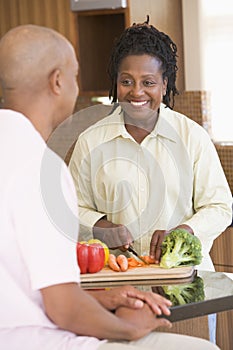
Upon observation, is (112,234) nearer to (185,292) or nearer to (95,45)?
(185,292)

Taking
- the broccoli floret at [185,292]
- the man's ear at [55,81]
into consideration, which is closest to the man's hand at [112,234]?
the broccoli floret at [185,292]

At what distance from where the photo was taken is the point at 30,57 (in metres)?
1.70

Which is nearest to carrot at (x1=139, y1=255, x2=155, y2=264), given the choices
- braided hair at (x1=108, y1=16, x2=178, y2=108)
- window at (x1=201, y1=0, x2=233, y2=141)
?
braided hair at (x1=108, y1=16, x2=178, y2=108)

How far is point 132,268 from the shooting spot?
2162 mm

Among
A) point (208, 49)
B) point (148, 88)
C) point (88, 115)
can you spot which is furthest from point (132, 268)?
point (88, 115)

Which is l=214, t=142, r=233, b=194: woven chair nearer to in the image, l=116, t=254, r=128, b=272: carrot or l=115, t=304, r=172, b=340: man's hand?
l=116, t=254, r=128, b=272: carrot

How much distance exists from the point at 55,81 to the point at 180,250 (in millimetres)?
670

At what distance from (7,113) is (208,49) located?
2.13 metres

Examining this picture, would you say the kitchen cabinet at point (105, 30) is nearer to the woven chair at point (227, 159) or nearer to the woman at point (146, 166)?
the woven chair at point (227, 159)

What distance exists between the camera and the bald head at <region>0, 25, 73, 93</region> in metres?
1.70

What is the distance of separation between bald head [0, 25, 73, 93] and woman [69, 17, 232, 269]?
0.72 m

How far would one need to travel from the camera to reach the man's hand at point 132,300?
1.81 meters

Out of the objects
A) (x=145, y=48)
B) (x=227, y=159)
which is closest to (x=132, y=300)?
(x=145, y=48)

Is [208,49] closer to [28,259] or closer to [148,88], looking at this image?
[148,88]
